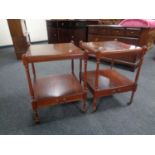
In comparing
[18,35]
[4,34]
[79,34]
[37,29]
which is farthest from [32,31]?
[79,34]

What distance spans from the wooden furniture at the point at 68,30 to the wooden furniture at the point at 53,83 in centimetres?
192

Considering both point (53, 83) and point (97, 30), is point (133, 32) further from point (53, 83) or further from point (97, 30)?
point (53, 83)

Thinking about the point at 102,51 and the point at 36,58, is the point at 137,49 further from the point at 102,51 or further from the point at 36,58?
the point at 36,58

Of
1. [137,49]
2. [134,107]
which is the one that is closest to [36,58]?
[137,49]

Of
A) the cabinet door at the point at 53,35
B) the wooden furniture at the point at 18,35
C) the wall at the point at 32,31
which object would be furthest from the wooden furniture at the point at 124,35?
the wall at the point at 32,31

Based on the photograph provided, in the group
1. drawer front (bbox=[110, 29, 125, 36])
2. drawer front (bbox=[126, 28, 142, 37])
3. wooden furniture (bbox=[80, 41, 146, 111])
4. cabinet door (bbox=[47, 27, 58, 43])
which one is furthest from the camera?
cabinet door (bbox=[47, 27, 58, 43])

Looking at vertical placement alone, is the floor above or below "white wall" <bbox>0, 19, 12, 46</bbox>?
below

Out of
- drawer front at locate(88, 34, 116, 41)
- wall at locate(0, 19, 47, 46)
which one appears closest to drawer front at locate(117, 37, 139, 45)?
drawer front at locate(88, 34, 116, 41)

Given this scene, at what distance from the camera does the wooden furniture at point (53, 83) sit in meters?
1.05

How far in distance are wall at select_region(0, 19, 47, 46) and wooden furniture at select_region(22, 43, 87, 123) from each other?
9.74 feet

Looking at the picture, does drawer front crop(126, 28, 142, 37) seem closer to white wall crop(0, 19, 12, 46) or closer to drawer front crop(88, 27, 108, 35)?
drawer front crop(88, 27, 108, 35)

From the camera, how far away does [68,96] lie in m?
1.26

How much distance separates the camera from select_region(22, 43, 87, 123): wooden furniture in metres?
1.05

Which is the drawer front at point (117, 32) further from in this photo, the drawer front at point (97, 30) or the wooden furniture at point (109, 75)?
the wooden furniture at point (109, 75)
